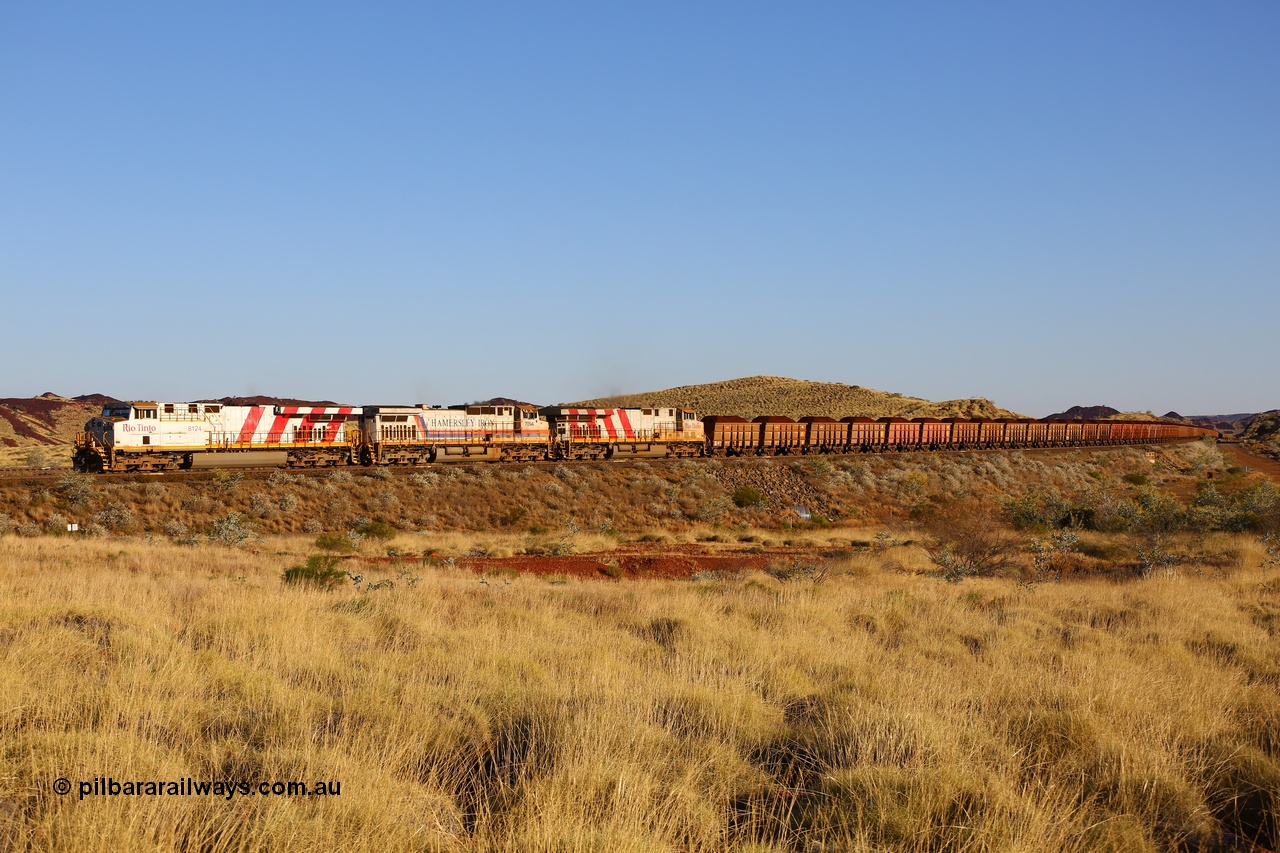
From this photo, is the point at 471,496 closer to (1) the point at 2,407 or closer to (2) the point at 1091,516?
(2) the point at 1091,516

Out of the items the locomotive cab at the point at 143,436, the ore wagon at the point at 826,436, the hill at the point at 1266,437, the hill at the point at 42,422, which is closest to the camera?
the locomotive cab at the point at 143,436

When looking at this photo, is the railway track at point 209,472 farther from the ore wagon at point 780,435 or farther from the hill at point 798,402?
the hill at point 798,402

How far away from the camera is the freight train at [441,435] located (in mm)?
35031

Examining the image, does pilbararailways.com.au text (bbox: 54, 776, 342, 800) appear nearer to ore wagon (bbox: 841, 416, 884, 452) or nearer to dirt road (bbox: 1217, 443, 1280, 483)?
ore wagon (bbox: 841, 416, 884, 452)

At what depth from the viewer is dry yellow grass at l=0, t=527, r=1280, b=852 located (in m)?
4.78

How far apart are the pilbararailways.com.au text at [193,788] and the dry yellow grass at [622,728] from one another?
0.33ft

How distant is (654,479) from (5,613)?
116ft

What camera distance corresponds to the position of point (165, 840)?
13.5 feet

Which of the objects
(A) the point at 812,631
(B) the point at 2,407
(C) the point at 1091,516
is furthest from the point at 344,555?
(B) the point at 2,407

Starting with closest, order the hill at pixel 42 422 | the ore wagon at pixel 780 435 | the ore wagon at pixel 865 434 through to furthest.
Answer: the ore wagon at pixel 780 435 → the ore wagon at pixel 865 434 → the hill at pixel 42 422

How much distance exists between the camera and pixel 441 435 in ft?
143

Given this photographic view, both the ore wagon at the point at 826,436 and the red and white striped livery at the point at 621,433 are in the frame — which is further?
the ore wagon at the point at 826,436

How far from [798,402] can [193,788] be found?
4667 inches

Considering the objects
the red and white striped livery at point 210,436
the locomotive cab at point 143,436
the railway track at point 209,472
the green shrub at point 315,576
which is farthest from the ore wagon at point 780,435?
the green shrub at point 315,576
